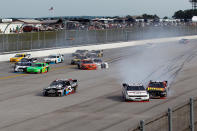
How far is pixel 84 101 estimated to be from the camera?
27969 millimetres

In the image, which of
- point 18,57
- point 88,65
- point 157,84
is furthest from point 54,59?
point 157,84

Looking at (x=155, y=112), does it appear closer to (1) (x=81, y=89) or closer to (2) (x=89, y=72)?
(1) (x=81, y=89)

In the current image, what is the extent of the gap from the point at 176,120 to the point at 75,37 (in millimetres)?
61858

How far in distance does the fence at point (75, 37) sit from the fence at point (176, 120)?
4625 cm

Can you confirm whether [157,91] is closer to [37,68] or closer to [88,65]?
[37,68]

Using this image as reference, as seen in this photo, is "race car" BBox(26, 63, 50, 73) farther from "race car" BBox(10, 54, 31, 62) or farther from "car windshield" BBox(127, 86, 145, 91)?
"car windshield" BBox(127, 86, 145, 91)

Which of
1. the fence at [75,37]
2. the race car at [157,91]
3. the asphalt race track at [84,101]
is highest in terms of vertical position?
the fence at [75,37]

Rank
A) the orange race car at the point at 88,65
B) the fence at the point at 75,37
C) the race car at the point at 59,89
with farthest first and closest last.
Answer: the fence at the point at 75,37 < the orange race car at the point at 88,65 < the race car at the point at 59,89

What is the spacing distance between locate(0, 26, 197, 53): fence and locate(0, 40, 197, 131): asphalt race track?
897 centimetres

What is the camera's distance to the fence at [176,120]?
34.8 feet

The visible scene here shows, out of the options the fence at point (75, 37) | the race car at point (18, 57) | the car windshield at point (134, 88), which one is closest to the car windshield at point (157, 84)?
the car windshield at point (134, 88)

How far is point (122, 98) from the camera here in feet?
96.6

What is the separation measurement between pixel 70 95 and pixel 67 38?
1623 inches

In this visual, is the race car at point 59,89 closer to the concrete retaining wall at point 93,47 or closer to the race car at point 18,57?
the race car at point 18,57
